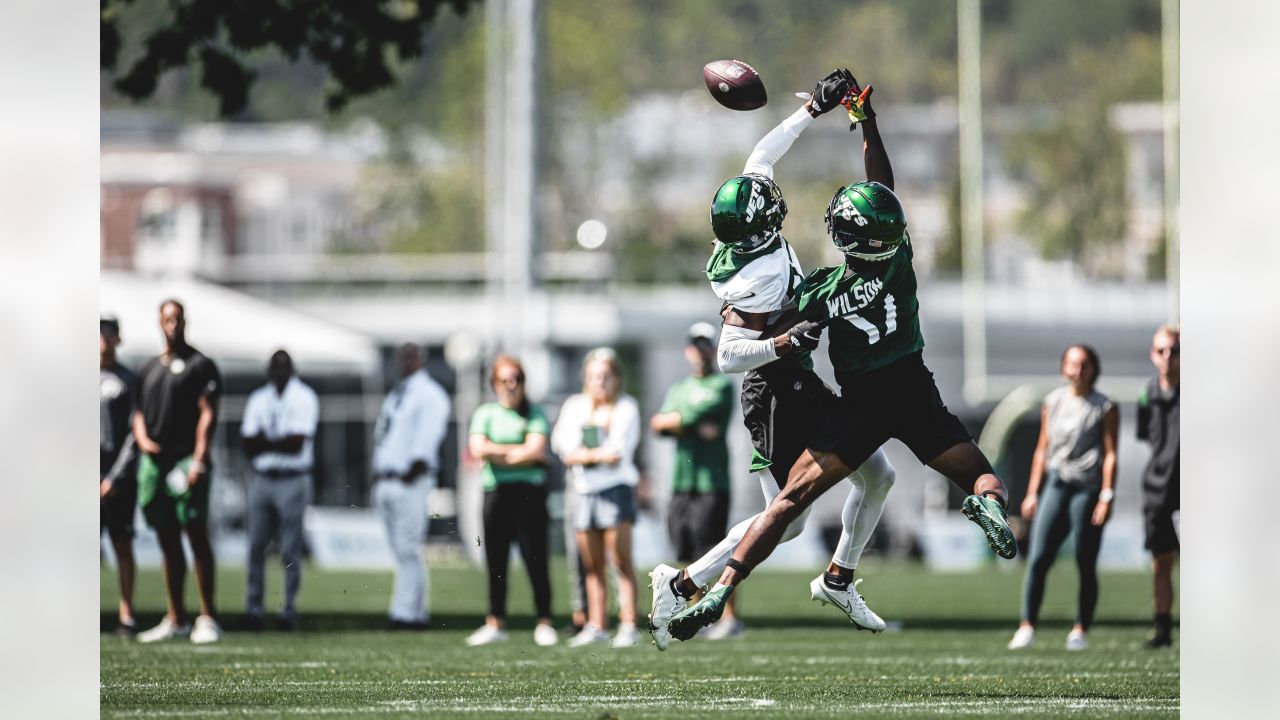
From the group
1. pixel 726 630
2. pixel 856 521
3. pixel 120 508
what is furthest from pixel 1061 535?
pixel 120 508

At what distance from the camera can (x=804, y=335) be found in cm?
744

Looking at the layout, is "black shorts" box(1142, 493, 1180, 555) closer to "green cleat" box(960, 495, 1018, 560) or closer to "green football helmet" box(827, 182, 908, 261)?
"green cleat" box(960, 495, 1018, 560)

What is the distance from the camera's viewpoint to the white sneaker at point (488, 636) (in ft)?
37.3

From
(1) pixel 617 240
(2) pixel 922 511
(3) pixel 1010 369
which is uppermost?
(1) pixel 617 240

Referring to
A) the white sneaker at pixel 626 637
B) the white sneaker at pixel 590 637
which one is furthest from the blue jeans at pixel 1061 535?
the white sneaker at pixel 590 637

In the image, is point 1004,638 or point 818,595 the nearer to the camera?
point 818,595

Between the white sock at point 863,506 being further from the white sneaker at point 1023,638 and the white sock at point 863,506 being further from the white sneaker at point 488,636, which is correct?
the white sneaker at point 488,636

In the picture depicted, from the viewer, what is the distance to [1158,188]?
41.2 meters

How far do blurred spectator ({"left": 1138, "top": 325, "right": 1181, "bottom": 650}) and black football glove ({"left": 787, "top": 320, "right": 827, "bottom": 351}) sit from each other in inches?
169

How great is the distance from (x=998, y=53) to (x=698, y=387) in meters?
23.3

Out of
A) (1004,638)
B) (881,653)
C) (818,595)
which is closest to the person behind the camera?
(818,595)
